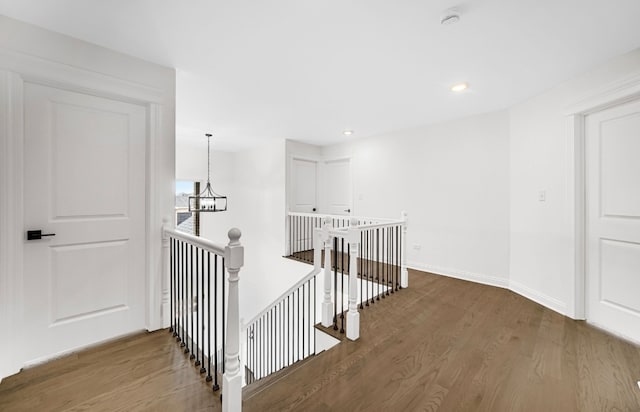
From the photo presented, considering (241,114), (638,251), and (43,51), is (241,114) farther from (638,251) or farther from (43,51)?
(638,251)

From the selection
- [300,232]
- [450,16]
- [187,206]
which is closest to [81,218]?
[450,16]

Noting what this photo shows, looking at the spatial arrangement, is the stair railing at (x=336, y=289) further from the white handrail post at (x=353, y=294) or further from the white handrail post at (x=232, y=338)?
the white handrail post at (x=232, y=338)

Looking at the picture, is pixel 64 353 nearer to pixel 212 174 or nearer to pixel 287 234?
pixel 287 234

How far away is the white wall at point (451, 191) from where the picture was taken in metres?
3.29

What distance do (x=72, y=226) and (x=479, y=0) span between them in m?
3.07

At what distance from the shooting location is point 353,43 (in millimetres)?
1903

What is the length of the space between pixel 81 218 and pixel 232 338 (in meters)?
1.53

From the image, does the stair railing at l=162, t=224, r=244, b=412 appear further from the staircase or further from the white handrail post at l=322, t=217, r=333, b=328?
the white handrail post at l=322, t=217, r=333, b=328

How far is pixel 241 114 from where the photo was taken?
3.46 m

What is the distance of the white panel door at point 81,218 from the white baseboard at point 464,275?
358 centimetres

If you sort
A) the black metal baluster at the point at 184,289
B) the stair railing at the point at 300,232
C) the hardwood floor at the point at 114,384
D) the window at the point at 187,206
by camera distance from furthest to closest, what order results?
the window at the point at 187,206 < the stair railing at the point at 300,232 < the black metal baluster at the point at 184,289 < the hardwood floor at the point at 114,384

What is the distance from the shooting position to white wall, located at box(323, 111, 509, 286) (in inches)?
129

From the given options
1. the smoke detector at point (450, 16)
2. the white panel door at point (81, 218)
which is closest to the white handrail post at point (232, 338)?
the white panel door at point (81, 218)

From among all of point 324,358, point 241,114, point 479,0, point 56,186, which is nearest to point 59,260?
point 56,186
